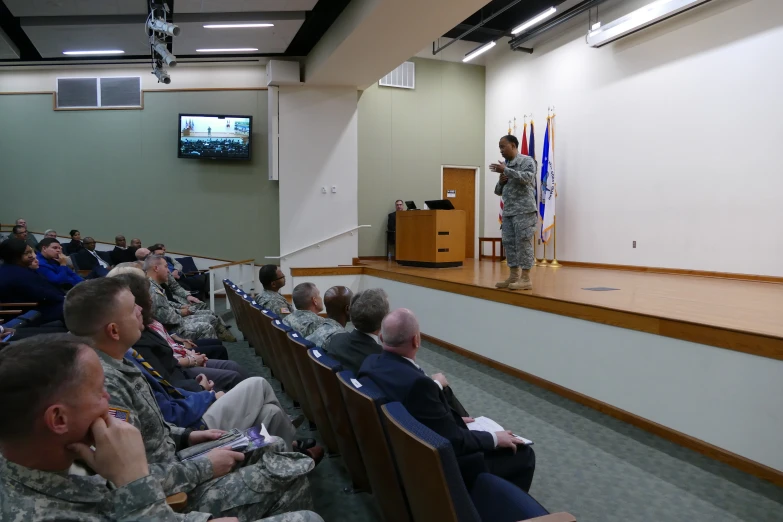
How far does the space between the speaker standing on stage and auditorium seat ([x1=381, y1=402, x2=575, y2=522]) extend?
3183 mm

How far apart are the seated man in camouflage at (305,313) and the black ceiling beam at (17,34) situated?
18.1 feet

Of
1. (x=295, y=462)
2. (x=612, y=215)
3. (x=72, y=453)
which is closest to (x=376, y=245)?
(x=612, y=215)

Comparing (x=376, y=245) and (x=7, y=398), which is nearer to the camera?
(x=7, y=398)

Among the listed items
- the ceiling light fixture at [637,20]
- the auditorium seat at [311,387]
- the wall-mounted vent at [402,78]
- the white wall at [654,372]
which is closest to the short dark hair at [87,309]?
the auditorium seat at [311,387]

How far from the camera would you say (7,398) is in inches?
36.2

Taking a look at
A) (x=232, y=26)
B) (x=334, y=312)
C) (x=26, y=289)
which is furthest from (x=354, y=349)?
(x=232, y=26)

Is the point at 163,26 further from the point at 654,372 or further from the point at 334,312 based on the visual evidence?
the point at 654,372

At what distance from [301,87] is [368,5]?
3.35 meters

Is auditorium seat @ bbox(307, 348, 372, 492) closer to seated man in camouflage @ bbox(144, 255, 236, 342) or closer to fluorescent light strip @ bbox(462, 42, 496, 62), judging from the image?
seated man in camouflage @ bbox(144, 255, 236, 342)

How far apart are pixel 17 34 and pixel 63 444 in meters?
8.25

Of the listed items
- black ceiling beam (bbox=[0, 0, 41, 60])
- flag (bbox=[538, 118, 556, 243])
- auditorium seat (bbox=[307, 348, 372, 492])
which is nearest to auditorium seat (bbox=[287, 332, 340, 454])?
auditorium seat (bbox=[307, 348, 372, 492])

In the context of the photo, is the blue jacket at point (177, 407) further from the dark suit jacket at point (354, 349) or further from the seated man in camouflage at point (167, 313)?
the seated man in camouflage at point (167, 313)

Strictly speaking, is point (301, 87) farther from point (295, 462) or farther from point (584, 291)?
point (295, 462)

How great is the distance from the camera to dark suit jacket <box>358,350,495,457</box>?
165 centimetres
